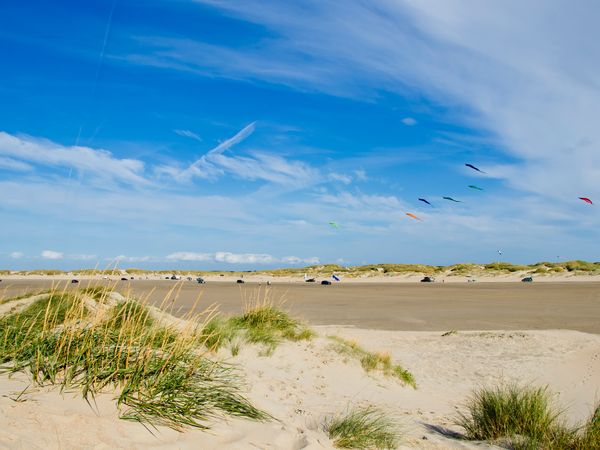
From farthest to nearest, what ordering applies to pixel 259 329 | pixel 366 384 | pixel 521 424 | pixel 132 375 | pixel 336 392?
pixel 259 329 < pixel 366 384 < pixel 336 392 < pixel 521 424 < pixel 132 375

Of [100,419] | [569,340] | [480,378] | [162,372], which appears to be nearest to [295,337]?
[480,378]

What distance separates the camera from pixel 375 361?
886 centimetres

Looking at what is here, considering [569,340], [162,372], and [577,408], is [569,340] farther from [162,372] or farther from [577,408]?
[162,372]

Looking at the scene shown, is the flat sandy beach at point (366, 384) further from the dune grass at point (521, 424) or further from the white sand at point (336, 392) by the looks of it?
the dune grass at point (521, 424)

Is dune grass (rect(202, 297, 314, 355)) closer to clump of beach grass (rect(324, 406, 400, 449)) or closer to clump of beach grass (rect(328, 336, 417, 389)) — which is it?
clump of beach grass (rect(328, 336, 417, 389))

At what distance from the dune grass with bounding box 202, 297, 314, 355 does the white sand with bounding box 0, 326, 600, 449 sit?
0.22 meters

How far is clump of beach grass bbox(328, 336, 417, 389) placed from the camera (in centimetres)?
867

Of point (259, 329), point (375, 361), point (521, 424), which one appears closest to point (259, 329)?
point (259, 329)

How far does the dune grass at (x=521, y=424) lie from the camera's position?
4676 millimetres

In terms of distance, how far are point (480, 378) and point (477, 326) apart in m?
7.54

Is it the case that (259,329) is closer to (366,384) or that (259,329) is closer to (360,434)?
(366,384)

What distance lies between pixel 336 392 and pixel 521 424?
2821 millimetres

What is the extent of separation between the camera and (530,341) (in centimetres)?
1271

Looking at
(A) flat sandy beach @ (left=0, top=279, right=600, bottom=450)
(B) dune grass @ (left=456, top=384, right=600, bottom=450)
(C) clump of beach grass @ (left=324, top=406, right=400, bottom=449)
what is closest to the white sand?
(A) flat sandy beach @ (left=0, top=279, right=600, bottom=450)
